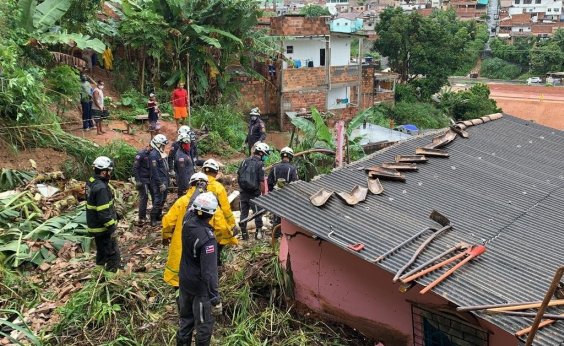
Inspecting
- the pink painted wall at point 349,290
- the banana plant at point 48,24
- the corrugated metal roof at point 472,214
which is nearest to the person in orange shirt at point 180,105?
the banana plant at point 48,24

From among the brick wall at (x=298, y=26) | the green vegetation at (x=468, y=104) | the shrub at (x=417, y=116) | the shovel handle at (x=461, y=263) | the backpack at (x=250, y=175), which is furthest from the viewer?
the green vegetation at (x=468, y=104)

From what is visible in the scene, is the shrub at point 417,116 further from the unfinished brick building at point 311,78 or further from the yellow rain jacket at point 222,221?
the yellow rain jacket at point 222,221

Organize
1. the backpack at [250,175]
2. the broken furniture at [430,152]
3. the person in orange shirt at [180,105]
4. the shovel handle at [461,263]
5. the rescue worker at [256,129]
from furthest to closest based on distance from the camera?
the person in orange shirt at [180,105] < the rescue worker at [256,129] < the backpack at [250,175] < the broken furniture at [430,152] < the shovel handle at [461,263]

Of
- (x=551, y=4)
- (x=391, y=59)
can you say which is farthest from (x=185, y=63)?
(x=551, y=4)

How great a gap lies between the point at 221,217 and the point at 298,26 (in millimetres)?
19530

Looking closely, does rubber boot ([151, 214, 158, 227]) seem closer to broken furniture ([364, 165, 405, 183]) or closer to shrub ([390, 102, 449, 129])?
broken furniture ([364, 165, 405, 183])

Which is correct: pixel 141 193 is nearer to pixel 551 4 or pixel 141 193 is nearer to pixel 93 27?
pixel 93 27

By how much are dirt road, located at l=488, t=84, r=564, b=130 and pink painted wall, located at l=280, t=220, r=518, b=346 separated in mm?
36299

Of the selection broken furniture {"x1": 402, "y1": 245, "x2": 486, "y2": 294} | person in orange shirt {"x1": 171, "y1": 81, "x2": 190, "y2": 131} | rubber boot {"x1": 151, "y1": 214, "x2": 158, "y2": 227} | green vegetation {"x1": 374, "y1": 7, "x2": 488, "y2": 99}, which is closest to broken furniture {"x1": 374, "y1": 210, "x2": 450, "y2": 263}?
broken furniture {"x1": 402, "y1": 245, "x2": 486, "y2": 294}

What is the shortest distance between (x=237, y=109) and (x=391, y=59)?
18633 mm

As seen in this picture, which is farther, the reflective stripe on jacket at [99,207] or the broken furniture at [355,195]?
the reflective stripe on jacket at [99,207]

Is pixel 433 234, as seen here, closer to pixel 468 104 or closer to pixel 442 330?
pixel 442 330

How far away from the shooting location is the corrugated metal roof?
421 cm

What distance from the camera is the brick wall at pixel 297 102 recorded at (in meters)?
22.3
